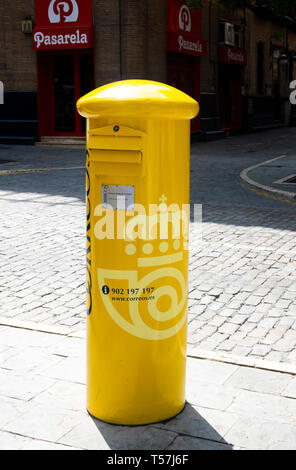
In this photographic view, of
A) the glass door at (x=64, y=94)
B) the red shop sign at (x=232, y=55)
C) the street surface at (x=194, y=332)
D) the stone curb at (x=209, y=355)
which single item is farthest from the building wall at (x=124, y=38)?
the stone curb at (x=209, y=355)

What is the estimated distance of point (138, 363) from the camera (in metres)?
3.39

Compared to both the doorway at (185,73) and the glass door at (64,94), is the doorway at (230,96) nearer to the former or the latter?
the doorway at (185,73)

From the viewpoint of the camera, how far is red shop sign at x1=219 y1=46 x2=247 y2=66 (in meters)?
27.0

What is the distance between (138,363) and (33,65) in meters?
19.9

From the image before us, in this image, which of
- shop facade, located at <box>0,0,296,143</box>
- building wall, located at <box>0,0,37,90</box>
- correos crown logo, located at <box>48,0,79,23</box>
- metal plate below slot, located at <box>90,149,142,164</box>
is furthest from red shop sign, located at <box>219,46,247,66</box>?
metal plate below slot, located at <box>90,149,142,164</box>

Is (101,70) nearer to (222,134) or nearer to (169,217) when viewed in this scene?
(222,134)

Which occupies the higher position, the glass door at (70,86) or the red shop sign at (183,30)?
the red shop sign at (183,30)

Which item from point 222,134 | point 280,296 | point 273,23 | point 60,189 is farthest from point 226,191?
point 273,23

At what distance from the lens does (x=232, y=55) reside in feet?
91.1

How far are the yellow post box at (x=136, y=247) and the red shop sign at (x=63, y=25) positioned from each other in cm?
1820

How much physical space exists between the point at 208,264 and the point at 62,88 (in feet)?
54.4

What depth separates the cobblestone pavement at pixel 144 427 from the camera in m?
3.29

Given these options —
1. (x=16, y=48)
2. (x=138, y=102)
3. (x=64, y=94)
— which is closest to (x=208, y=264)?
(x=138, y=102)

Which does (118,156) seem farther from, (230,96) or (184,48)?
(230,96)
